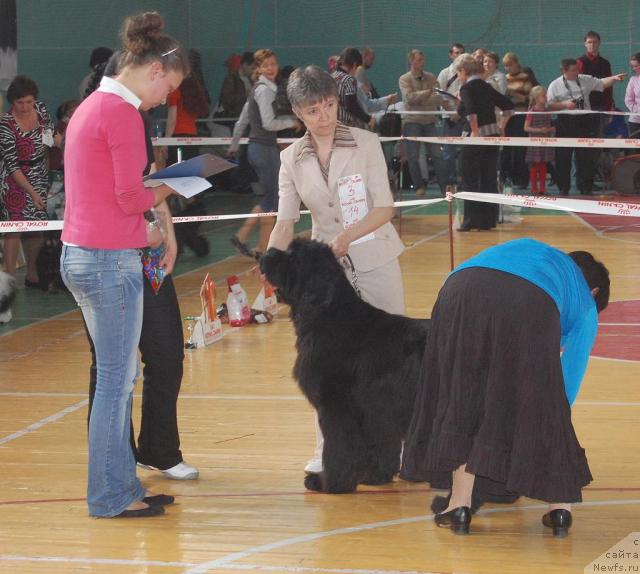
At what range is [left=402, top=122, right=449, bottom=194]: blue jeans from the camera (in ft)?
51.2

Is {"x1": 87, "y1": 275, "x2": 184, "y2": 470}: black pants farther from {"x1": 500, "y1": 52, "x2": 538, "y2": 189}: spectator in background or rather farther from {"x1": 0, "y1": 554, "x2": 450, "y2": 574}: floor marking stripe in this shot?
{"x1": 500, "y1": 52, "x2": 538, "y2": 189}: spectator in background

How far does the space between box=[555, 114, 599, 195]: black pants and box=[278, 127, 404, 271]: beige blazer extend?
11634 mm

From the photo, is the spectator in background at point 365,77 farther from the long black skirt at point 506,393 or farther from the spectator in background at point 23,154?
the long black skirt at point 506,393

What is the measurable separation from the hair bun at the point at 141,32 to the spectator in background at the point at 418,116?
11.9 meters

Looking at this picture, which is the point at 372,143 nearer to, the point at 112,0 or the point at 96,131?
the point at 96,131

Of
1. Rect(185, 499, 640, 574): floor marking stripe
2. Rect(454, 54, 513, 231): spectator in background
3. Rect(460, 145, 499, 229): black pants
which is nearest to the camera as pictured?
Rect(185, 499, 640, 574): floor marking stripe

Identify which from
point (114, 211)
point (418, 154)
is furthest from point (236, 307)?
point (418, 154)

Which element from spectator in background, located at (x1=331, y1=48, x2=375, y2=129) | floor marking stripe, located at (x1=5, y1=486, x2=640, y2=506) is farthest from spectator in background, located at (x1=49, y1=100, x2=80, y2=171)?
floor marking stripe, located at (x1=5, y1=486, x2=640, y2=506)

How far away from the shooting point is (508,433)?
12.0ft

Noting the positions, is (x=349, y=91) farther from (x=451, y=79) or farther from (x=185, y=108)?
(x=451, y=79)

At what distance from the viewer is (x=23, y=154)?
9.04 m

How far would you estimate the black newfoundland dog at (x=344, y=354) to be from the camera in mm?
4230

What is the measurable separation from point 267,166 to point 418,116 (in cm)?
620

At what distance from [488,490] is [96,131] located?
5.90ft
